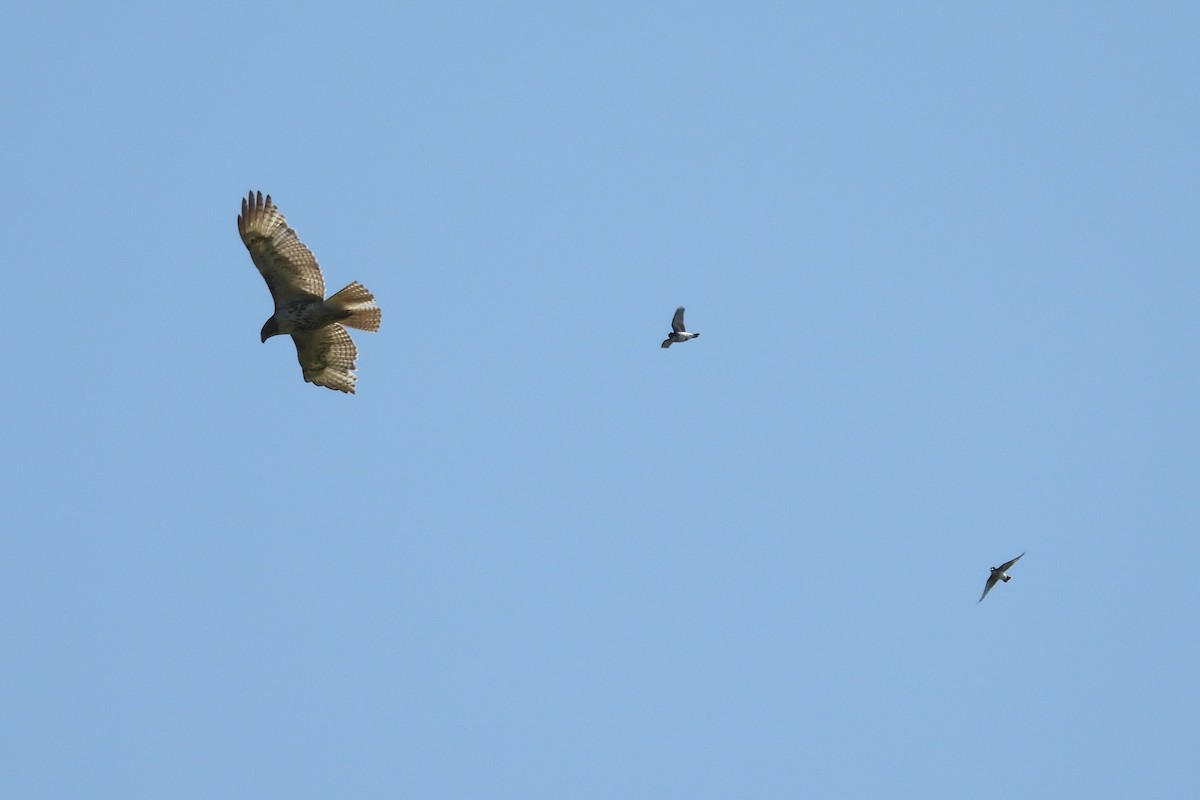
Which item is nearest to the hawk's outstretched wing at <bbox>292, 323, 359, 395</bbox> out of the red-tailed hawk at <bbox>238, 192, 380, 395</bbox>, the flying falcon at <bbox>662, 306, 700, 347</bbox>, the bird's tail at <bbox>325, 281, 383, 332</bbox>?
the red-tailed hawk at <bbox>238, 192, 380, 395</bbox>

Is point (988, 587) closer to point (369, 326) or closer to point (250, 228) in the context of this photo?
point (369, 326)

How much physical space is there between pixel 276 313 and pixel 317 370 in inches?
81.6

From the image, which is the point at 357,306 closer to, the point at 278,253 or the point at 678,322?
the point at 278,253

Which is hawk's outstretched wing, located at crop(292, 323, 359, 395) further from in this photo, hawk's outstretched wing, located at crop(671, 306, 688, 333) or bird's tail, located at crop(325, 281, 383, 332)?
hawk's outstretched wing, located at crop(671, 306, 688, 333)

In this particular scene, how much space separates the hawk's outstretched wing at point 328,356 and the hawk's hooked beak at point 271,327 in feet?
1.98

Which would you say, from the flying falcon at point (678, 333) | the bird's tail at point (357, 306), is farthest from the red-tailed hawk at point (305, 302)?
the flying falcon at point (678, 333)

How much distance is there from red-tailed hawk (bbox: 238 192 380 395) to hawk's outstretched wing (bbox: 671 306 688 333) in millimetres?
5489

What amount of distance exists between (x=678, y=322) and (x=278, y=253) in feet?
24.7

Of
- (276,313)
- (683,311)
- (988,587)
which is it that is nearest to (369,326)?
(276,313)

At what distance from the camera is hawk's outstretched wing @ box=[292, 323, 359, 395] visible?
119ft

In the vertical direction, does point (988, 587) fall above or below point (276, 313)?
below

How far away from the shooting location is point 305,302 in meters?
34.9

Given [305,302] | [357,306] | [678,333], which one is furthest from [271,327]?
[678,333]

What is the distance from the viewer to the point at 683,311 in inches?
1437
